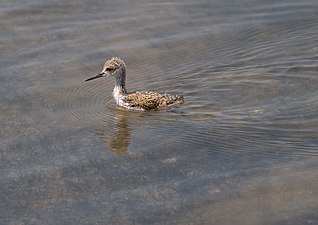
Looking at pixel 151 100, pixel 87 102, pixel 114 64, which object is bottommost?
pixel 87 102

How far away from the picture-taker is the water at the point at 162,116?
28.3 feet

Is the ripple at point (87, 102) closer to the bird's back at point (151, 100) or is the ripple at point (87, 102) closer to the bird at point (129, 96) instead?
the bird at point (129, 96)

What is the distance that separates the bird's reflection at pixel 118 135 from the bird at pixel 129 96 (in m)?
0.22

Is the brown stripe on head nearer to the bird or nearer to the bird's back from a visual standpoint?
the bird

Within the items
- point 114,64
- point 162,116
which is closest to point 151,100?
point 162,116

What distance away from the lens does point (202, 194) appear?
8711mm

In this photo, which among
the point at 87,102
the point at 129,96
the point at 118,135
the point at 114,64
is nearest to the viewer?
the point at 118,135

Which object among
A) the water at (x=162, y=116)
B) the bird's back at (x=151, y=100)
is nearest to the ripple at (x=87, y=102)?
the water at (x=162, y=116)

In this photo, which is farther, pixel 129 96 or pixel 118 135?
pixel 129 96

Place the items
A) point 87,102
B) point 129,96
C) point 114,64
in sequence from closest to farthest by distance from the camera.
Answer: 1. point 129,96
2. point 87,102
3. point 114,64

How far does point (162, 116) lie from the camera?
10.9 metres

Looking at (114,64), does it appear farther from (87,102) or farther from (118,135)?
(118,135)

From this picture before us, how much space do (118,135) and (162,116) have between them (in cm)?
78

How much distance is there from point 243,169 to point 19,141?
273cm
